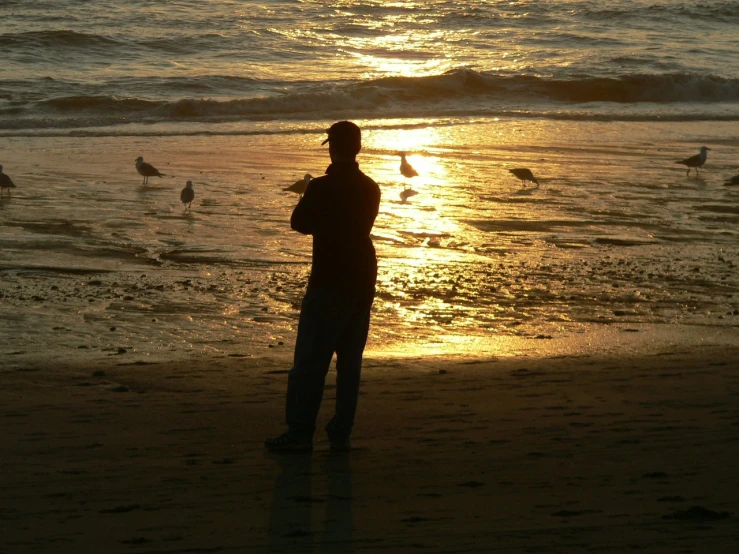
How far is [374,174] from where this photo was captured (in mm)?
15516

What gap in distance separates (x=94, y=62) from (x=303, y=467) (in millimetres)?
25401

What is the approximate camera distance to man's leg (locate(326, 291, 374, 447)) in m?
5.19

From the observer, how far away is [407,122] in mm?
22734

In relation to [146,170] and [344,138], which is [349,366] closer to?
[344,138]

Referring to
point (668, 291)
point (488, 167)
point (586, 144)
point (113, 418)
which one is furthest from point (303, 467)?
point (586, 144)

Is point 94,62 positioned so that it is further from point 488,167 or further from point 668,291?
point 668,291

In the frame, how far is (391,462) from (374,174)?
10.6m

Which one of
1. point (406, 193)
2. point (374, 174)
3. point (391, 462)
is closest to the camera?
point (391, 462)

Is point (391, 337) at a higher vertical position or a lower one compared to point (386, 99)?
higher

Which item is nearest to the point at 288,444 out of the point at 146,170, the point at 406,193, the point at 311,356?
the point at 311,356

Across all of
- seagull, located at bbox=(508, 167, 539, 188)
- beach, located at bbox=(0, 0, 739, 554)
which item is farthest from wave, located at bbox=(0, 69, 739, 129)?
seagull, located at bbox=(508, 167, 539, 188)

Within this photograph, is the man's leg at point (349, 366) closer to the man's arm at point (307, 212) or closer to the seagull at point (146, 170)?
the man's arm at point (307, 212)

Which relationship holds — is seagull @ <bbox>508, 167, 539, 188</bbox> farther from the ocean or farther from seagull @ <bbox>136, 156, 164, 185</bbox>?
seagull @ <bbox>136, 156, 164, 185</bbox>

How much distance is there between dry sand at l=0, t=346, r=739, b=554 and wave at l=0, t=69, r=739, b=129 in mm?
16335
